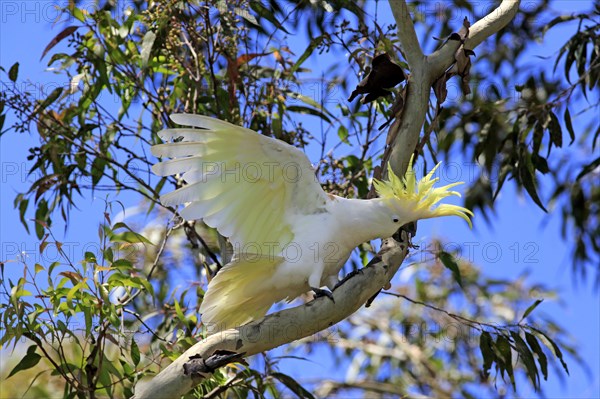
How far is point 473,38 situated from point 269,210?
77 cm

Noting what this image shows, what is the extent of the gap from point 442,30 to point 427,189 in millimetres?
2329

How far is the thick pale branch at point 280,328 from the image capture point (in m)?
2.01

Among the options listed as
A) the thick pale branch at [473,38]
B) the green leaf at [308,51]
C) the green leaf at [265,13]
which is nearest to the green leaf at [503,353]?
the thick pale branch at [473,38]

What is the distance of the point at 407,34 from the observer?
2.41m

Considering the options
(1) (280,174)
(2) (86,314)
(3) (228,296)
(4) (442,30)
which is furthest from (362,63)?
(4) (442,30)

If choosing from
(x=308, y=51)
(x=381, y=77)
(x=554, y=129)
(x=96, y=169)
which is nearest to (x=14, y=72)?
(x=96, y=169)

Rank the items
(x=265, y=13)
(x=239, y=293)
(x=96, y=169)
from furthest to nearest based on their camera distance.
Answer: (x=96, y=169), (x=265, y=13), (x=239, y=293)

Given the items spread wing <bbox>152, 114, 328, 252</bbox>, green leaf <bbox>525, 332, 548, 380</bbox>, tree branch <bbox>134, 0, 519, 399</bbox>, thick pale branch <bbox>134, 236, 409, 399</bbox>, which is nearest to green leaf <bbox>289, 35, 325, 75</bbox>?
tree branch <bbox>134, 0, 519, 399</bbox>

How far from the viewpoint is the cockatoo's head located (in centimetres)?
241

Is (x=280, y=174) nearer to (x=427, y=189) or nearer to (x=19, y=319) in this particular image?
(x=427, y=189)

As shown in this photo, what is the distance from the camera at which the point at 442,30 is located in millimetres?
4559

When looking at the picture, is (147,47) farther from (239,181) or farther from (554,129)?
(554,129)

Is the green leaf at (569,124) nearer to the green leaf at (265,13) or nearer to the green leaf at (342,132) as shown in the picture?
the green leaf at (342,132)

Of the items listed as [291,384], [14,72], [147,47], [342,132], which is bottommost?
[291,384]
